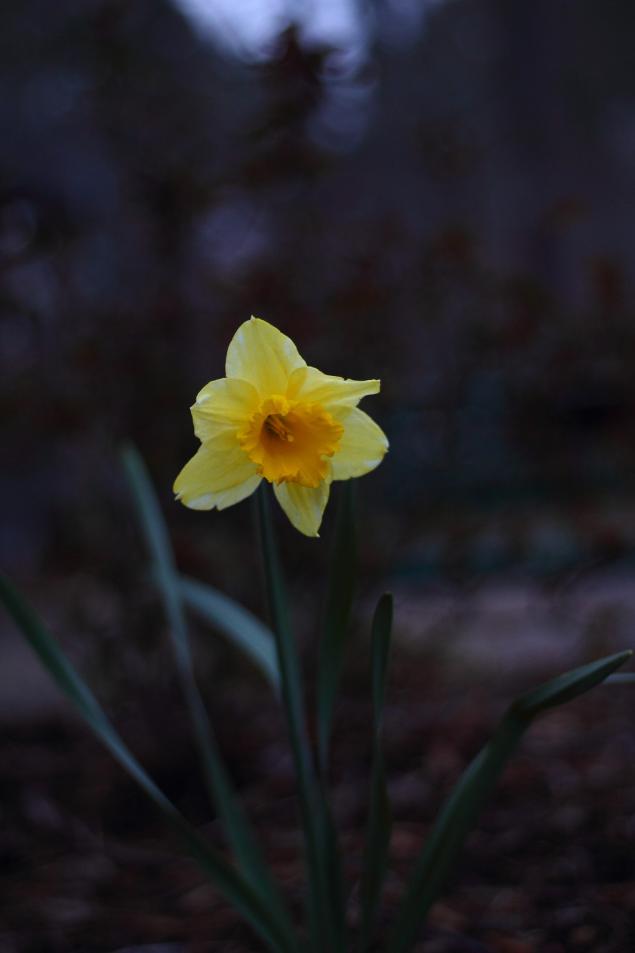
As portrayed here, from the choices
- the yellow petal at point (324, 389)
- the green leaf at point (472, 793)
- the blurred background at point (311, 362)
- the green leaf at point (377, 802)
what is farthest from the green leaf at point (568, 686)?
A: the blurred background at point (311, 362)

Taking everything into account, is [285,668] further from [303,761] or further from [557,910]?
[557,910]

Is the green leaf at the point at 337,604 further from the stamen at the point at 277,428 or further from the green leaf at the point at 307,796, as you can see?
the stamen at the point at 277,428

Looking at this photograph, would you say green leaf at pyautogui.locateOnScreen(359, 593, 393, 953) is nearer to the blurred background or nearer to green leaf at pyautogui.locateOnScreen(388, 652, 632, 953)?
green leaf at pyautogui.locateOnScreen(388, 652, 632, 953)

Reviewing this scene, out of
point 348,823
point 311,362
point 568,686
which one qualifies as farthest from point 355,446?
point 311,362

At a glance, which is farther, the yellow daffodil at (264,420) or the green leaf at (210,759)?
the green leaf at (210,759)

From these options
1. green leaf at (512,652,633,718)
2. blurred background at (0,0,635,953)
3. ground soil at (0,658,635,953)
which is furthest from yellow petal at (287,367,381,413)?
blurred background at (0,0,635,953)

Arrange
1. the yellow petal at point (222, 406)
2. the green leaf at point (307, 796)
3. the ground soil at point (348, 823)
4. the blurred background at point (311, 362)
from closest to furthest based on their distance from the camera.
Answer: the yellow petal at point (222, 406), the green leaf at point (307, 796), the ground soil at point (348, 823), the blurred background at point (311, 362)

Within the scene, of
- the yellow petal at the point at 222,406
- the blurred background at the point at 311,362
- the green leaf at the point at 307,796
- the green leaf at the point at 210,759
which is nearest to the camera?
the yellow petal at the point at 222,406

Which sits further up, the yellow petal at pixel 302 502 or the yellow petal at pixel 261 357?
the yellow petal at pixel 261 357

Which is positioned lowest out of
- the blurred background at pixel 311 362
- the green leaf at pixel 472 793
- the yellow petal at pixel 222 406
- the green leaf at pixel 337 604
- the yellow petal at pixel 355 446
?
the green leaf at pixel 472 793
